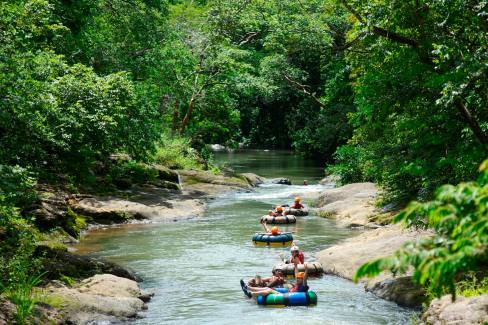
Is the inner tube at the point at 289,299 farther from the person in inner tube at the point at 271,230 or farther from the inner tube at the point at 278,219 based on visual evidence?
→ the inner tube at the point at 278,219

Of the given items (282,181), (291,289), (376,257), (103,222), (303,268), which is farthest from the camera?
(282,181)

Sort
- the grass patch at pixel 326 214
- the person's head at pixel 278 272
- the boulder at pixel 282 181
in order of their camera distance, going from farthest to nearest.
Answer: the boulder at pixel 282 181 < the grass patch at pixel 326 214 < the person's head at pixel 278 272

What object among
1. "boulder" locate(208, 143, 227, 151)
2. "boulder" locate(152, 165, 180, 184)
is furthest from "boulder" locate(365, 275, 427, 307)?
"boulder" locate(208, 143, 227, 151)

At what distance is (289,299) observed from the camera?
14172 millimetres

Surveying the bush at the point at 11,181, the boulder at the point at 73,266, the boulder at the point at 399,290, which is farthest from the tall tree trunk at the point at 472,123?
the boulder at the point at 73,266

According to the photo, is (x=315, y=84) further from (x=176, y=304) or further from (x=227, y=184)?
(x=176, y=304)

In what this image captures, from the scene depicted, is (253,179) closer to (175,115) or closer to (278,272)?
(175,115)

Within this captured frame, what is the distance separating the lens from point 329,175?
131 ft

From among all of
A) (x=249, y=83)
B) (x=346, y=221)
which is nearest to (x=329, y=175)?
(x=249, y=83)

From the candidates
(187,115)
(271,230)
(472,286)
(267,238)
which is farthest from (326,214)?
(187,115)

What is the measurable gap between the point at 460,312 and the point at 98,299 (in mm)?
6662

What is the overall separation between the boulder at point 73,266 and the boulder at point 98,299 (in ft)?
1.89

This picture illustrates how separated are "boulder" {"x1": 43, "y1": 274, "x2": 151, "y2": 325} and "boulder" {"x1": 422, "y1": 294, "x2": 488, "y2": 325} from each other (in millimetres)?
5667

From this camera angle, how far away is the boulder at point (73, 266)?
14.1 metres
